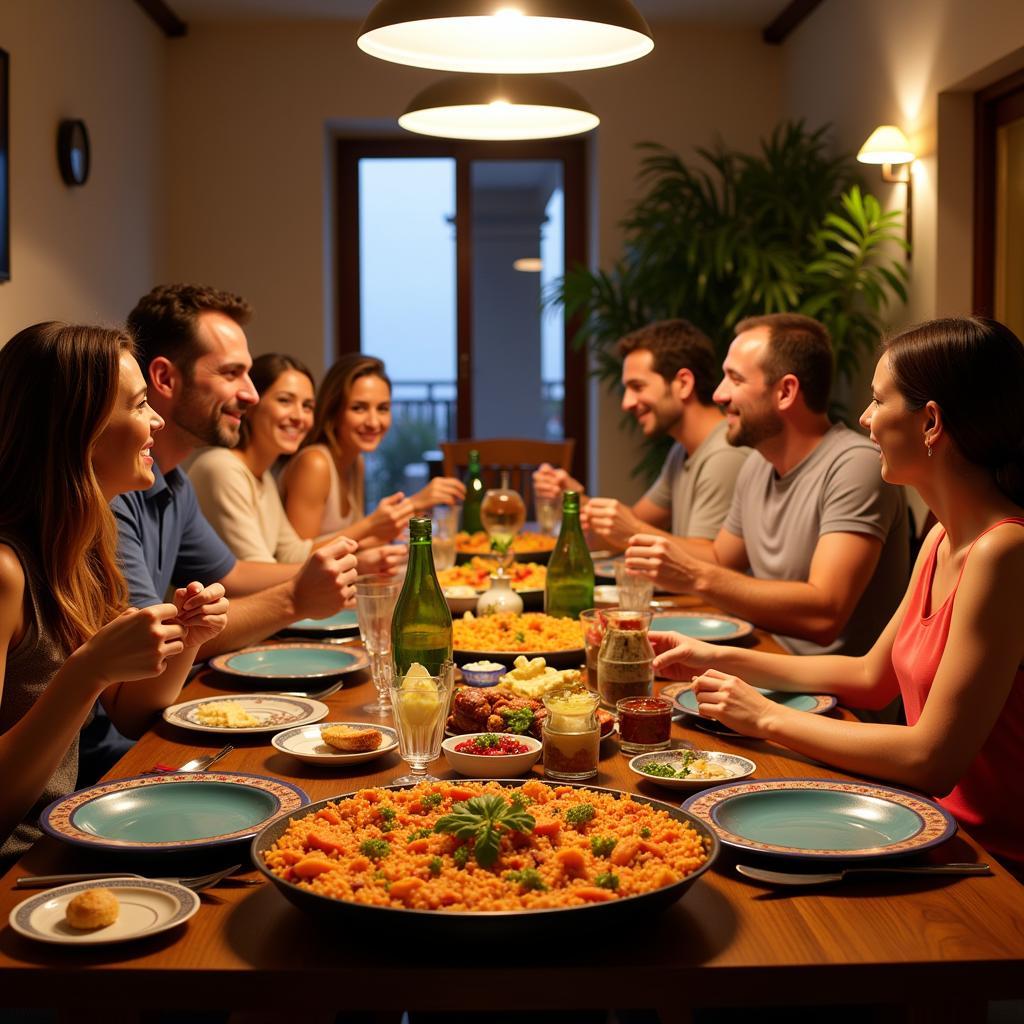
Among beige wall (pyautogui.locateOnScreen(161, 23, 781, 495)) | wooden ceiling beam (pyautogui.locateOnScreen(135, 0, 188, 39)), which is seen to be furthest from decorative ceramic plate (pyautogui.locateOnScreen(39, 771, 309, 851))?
wooden ceiling beam (pyautogui.locateOnScreen(135, 0, 188, 39))

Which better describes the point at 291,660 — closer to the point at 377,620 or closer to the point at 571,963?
the point at 377,620

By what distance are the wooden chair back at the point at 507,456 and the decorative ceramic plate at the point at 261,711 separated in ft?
10.2

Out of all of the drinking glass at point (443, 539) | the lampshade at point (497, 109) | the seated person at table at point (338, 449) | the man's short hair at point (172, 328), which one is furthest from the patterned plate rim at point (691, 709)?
the seated person at table at point (338, 449)

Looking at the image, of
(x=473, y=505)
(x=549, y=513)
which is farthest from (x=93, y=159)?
(x=549, y=513)

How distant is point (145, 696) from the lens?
1.79 meters

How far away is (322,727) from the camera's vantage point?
1.59 m

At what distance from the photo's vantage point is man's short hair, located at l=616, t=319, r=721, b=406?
4027 mm

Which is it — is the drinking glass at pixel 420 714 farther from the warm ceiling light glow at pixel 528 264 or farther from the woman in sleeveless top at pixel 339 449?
the warm ceiling light glow at pixel 528 264

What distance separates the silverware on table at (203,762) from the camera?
1515mm

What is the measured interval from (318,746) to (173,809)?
260 mm

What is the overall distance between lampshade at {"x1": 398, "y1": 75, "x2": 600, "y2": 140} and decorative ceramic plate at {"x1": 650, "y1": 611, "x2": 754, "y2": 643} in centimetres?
118

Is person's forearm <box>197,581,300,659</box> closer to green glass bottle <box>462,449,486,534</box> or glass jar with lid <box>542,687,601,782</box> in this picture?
glass jar with lid <box>542,687,601,782</box>

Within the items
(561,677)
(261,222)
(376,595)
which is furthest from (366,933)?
(261,222)

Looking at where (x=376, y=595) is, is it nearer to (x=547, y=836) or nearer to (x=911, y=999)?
(x=547, y=836)
